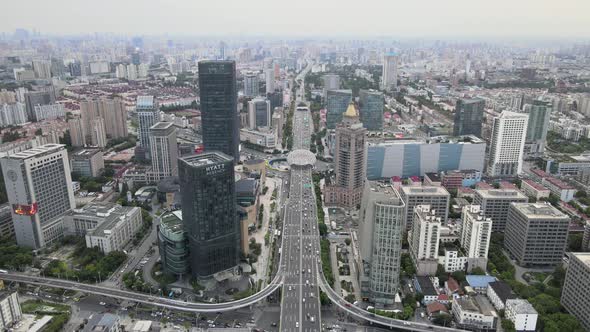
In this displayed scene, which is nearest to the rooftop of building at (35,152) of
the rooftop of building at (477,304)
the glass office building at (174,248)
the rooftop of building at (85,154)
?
the glass office building at (174,248)

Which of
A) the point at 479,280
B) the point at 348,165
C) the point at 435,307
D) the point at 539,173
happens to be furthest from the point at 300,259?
the point at 539,173

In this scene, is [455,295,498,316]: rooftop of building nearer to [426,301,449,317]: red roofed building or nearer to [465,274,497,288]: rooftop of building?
[426,301,449,317]: red roofed building

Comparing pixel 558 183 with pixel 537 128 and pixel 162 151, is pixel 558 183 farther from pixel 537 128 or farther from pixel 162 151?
pixel 162 151

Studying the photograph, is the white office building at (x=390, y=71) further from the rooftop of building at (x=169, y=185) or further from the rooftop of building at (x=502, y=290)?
the rooftop of building at (x=502, y=290)

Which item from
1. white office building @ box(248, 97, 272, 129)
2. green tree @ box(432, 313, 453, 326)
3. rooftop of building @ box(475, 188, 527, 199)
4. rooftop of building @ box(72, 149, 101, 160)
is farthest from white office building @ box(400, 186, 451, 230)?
white office building @ box(248, 97, 272, 129)

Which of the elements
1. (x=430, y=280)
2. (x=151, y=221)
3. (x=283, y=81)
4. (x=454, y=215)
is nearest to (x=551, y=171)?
(x=454, y=215)

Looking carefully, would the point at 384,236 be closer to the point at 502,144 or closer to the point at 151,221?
the point at 151,221
